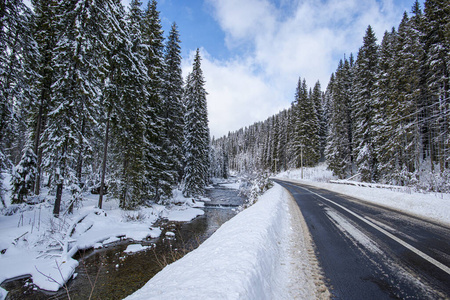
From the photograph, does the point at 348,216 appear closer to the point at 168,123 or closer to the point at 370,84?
the point at 168,123

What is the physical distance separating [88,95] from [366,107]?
2840 cm

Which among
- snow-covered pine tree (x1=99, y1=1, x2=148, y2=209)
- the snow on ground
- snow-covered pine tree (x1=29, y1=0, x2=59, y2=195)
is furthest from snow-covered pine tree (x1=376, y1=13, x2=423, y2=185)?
snow-covered pine tree (x1=29, y1=0, x2=59, y2=195)

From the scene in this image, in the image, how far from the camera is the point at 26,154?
12.9 meters

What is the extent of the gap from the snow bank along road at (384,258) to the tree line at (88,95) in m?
12.5

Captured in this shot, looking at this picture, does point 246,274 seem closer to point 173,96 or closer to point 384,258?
point 384,258

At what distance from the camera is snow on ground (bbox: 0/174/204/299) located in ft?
21.3

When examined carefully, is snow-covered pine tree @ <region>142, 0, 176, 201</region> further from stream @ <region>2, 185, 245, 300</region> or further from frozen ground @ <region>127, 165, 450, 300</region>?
frozen ground @ <region>127, 165, 450, 300</region>

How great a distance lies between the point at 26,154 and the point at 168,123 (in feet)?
34.4

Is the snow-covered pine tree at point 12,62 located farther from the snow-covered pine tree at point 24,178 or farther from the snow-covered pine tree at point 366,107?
the snow-covered pine tree at point 366,107

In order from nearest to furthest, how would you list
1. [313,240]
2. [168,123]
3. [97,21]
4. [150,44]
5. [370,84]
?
[313,240] → [97,21] → [150,44] → [168,123] → [370,84]

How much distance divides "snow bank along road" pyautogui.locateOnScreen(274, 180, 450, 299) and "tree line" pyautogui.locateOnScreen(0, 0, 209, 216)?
12.5 meters

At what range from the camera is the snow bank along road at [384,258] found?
2777 mm

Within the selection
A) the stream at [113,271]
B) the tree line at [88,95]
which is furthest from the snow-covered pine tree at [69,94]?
the stream at [113,271]

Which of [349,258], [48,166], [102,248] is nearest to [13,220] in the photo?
[48,166]
